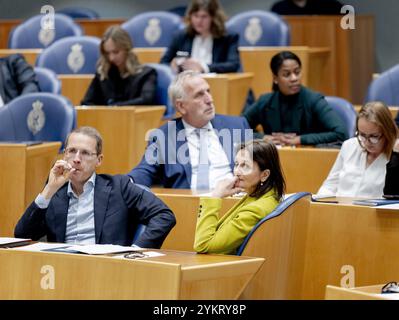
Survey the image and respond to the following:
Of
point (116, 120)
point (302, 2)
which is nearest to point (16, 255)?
point (116, 120)

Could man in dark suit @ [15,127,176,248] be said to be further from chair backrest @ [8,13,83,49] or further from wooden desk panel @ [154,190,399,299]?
chair backrest @ [8,13,83,49]

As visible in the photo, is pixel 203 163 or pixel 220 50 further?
pixel 220 50

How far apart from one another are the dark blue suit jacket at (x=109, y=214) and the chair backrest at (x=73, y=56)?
3767mm

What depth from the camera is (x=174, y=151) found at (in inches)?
194

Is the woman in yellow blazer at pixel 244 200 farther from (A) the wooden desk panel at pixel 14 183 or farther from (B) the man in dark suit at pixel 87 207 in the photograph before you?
(A) the wooden desk panel at pixel 14 183

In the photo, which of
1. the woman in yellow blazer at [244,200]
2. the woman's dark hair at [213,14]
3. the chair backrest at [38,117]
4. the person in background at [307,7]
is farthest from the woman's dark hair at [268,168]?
the person in background at [307,7]

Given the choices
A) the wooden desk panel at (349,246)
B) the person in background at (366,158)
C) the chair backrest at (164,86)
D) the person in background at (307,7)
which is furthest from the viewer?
the person in background at (307,7)

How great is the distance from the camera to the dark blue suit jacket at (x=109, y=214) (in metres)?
3.95

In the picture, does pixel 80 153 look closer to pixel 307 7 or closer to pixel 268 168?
pixel 268 168

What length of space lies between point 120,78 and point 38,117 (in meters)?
1.01

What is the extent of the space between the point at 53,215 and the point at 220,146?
124cm

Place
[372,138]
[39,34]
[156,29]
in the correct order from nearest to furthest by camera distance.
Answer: [372,138] < [156,29] < [39,34]

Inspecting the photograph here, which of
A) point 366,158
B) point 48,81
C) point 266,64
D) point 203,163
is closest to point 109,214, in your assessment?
point 203,163
